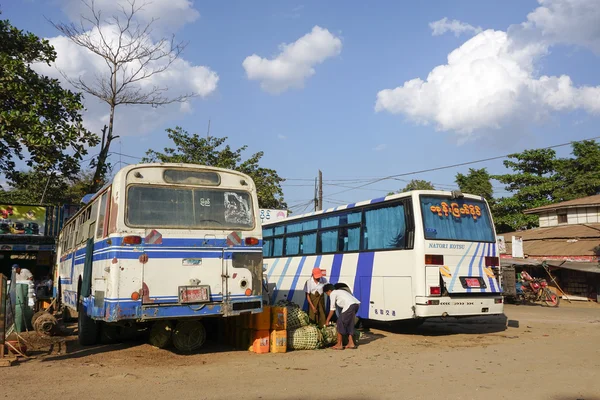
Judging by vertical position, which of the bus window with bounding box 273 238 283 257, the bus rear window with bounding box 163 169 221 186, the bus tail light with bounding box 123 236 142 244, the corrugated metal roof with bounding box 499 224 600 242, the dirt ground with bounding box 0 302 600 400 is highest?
the corrugated metal roof with bounding box 499 224 600 242

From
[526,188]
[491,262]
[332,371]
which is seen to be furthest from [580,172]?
[332,371]

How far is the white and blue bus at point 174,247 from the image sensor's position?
812 cm

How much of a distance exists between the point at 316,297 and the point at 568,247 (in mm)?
18564

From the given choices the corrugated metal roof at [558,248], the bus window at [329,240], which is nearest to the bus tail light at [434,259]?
the bus window at [329,240]

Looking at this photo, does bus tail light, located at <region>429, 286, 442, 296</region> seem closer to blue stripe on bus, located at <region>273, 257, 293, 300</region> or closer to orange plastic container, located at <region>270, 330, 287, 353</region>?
orange plastic container, located at <region>270, 330, 287, 353</region>

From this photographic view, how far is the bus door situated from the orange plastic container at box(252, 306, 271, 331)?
3.30 ft

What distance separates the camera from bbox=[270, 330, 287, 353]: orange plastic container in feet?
30.7

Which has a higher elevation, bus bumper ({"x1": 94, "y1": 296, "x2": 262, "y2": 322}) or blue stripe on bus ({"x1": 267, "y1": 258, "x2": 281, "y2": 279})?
blue stripe on bus ({"x1": 267, "y1": 258, "x2": 281, "y2": 279})

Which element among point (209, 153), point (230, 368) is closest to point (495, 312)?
point (230, 368)

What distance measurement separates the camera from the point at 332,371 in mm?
7789

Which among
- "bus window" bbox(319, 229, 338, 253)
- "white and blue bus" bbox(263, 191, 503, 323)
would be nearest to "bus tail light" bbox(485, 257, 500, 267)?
"white and blue bus" bbox(263, 191, 503, 323)

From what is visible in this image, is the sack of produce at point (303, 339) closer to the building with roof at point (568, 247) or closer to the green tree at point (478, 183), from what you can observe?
the building with roof at point (568, 247)

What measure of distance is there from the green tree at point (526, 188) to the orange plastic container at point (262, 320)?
102 ft

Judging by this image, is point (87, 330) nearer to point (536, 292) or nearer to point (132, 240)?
point (132, 240)
